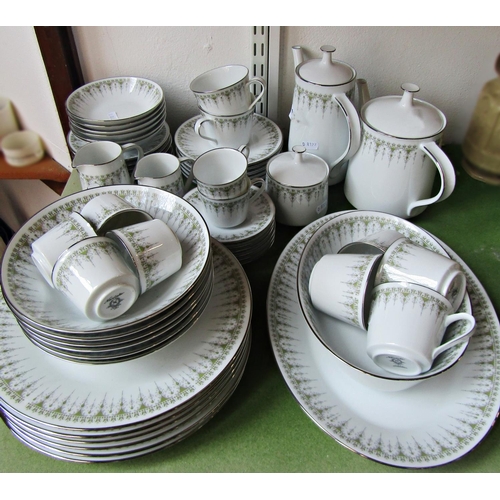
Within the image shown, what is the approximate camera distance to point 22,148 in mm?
1074

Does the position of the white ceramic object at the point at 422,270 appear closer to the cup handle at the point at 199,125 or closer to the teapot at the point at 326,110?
the teapot at the point at 326,110

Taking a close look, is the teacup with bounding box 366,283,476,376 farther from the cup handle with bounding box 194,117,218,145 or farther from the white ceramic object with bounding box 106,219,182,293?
the cup handle with bounding box 194,117,218,145

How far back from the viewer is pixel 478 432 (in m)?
0.47

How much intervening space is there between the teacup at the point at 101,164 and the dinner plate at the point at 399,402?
0.28 metres

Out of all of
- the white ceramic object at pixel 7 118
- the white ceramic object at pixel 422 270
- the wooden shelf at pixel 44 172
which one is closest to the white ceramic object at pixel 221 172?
the white ceramic object at pixel 422 270

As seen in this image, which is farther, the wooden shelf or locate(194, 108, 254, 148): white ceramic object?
the wooden shelf

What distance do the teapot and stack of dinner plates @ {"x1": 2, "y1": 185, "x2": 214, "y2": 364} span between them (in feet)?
0.94

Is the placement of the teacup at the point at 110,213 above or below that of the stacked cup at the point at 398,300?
above

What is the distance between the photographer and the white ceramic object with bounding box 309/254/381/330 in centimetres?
50

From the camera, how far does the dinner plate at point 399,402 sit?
457 mm

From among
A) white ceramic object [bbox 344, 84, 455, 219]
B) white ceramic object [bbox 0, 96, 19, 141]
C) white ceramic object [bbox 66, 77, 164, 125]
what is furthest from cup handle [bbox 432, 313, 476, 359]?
white ceramic object [bbox 0, 96, 19, 141]

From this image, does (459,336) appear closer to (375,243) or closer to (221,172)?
(375,243)

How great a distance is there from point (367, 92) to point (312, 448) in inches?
21.8

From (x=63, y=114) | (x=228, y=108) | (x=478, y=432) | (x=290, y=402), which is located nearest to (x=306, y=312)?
(x=290, y=402)
